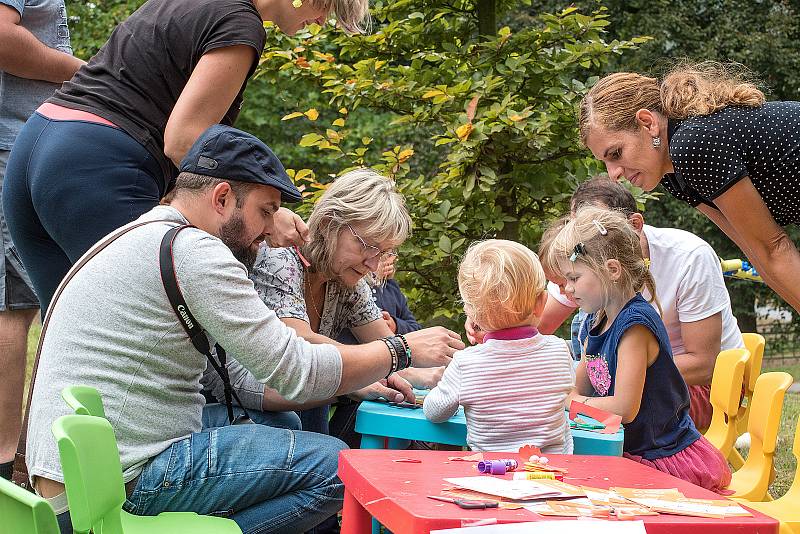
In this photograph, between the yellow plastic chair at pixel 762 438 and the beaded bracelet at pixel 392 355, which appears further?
the yellow plastic chair at pixel 762 438

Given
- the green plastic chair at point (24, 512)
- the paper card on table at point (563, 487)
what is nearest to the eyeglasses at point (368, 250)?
the paper card on table at point (563, 487)

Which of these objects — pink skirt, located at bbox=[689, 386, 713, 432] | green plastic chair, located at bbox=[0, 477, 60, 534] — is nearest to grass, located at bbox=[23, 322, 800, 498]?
pink skirt, located at bbox=[689, 386, 713, 432]

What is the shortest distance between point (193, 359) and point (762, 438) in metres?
1.91

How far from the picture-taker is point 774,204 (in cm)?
303

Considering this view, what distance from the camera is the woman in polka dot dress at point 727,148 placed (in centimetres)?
293

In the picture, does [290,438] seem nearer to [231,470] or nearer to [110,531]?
[231,470]

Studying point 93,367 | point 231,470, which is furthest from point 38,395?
point 231,470

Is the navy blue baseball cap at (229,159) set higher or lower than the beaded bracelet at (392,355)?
higher

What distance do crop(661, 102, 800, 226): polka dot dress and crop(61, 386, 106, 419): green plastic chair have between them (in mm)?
1814

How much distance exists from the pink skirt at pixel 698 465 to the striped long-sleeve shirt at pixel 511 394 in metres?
0.56

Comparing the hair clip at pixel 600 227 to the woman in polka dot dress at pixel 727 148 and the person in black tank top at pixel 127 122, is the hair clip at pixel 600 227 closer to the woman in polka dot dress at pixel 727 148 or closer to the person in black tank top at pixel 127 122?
the woman in polka dot dress at pixel 727 148

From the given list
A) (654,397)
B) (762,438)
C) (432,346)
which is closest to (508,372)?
(432,346)

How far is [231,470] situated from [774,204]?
1.83 metres

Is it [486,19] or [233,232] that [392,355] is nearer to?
[233,232]
